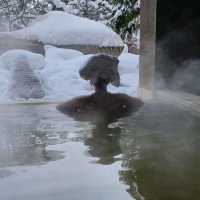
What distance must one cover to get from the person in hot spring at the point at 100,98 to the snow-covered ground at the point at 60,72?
3.29m

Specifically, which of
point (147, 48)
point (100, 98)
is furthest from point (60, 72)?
point (100, 98)

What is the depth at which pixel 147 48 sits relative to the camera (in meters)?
5.61

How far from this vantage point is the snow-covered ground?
310 inches

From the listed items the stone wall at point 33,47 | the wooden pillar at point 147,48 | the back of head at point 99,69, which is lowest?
the stone wall at point 33,47

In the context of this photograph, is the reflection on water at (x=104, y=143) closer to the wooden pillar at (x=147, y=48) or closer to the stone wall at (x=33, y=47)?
the wooden pillar at (x=147, y=48)

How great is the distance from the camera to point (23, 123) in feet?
11.5

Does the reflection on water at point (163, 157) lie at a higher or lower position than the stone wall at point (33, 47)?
higher

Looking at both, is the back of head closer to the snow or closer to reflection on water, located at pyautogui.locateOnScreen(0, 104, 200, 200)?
reflection on water, located at pyautogui.locateOnScreen(0, 104, 200, 200)

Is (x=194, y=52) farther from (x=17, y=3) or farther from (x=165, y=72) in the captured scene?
(x=17, y=3)

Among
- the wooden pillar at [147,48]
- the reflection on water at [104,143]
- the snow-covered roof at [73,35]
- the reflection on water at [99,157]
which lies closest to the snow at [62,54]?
the snow-covered roof at [73,35]

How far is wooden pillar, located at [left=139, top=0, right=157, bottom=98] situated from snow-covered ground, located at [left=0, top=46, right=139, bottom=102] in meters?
1.48

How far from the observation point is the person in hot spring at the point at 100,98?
3.51m

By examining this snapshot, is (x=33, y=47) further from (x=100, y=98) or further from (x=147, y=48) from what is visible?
(x=100, y=98)

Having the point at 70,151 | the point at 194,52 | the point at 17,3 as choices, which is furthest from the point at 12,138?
the point at 17,3
